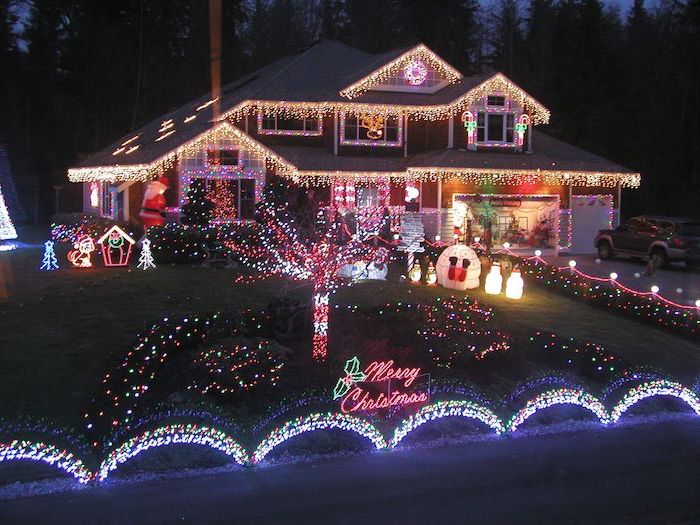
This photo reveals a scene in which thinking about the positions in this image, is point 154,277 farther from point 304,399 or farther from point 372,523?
point 372,523

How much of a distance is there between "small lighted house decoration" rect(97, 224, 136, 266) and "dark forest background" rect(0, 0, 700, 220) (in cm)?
2883

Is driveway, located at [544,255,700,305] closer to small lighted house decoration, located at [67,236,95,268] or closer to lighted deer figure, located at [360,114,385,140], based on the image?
lighted deer figure, located at [360,114,385,140]

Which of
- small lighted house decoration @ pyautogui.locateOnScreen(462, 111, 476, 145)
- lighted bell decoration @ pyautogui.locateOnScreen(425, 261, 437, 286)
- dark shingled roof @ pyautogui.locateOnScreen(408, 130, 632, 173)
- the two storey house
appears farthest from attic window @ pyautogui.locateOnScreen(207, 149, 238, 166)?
lighted bell decoration @ pyautogui.locateOnScreen(425, 261, 437, 286)

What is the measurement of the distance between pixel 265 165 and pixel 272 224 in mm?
13770

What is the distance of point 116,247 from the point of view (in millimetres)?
19500

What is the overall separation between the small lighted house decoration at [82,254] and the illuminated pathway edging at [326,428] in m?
11.4

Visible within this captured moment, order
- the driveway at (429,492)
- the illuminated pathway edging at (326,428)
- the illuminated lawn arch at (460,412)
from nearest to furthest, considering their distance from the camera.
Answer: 1. the driveway at (429,492)
2. the illuminated pathway edging at (326,428)
3. the illuminated lawn arch at (460,412)

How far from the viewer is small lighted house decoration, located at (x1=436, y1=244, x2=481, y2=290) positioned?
1748cm

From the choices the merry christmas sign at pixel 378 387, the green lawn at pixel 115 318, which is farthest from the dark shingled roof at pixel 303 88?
the merry christmas sign at pixel 378 387

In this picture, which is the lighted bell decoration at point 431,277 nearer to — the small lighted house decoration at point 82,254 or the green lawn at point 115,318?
the green lawn at point 115,318

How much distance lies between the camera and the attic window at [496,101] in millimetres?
28772

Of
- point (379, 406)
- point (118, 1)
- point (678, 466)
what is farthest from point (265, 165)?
point (118, 1)

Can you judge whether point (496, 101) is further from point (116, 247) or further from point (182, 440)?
point (182, 440)

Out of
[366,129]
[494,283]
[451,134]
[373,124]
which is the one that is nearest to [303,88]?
[366,129]
